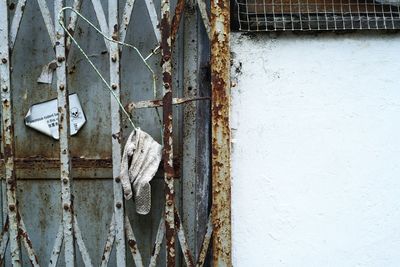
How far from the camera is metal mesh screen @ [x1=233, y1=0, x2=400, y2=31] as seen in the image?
178 centimetres

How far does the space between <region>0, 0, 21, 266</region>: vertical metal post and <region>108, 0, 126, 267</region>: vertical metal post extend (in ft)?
1.51

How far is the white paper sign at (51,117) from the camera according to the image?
80.0 inches

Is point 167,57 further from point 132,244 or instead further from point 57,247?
point 57,247

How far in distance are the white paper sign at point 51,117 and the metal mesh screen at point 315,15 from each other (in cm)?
92

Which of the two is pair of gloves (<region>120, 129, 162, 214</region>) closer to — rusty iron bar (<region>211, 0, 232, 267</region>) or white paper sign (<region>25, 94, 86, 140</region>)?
rusty iron bar (<region>211, 0, 232, 267</region>)

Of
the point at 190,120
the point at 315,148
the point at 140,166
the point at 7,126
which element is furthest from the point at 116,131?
Answer: the point at 315,148

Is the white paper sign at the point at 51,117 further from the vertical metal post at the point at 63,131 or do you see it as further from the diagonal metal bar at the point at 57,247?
the diagonal metal bar at the point at 57,247

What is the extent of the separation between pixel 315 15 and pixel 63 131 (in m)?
1.26

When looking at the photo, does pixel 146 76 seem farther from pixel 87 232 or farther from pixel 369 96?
pixel 369 96

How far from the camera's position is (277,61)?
183cm

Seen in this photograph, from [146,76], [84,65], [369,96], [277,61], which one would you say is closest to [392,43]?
[369,96]

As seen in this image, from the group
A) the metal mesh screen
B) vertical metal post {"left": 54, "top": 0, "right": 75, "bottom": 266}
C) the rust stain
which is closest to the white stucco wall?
the metal mesh screen

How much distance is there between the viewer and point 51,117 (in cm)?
204

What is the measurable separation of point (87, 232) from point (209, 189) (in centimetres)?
68
